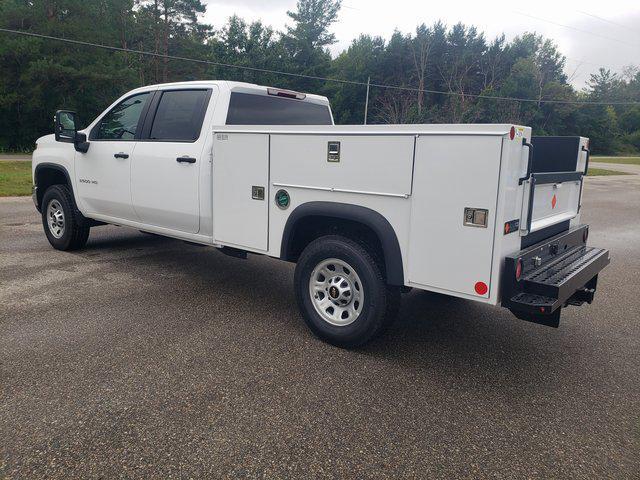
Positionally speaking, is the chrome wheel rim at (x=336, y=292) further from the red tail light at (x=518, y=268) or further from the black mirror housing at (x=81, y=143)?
the black mirror housing at (x=81, y=143)

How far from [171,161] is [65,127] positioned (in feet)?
6.49

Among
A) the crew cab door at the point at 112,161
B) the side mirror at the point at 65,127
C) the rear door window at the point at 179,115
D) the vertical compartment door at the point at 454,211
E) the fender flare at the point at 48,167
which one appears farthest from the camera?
the fender flare at the point at 48,167

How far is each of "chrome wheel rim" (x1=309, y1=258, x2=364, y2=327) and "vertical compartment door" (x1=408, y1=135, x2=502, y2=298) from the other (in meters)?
0.60

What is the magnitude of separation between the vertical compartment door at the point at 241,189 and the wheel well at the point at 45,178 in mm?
3243

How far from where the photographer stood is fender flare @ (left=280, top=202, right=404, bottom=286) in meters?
3.63

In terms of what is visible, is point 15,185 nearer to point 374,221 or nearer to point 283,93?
point 283,93

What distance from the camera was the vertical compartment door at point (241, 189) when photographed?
440 cm

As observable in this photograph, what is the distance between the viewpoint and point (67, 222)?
6699 millimetres

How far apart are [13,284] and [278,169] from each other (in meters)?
3.33

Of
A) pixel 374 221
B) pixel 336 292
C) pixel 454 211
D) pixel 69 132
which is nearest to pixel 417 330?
pixel 336 292

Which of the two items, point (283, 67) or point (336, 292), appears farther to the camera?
point (283, 67)

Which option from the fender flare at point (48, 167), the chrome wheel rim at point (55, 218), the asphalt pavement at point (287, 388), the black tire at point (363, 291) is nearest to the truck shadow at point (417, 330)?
the asphalt pavement at point (287, 388)

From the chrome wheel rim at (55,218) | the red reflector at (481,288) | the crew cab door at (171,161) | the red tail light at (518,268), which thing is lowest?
the chrome wheel rim at (55,218)

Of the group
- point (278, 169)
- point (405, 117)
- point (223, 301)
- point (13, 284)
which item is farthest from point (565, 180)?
point (405, 117)
